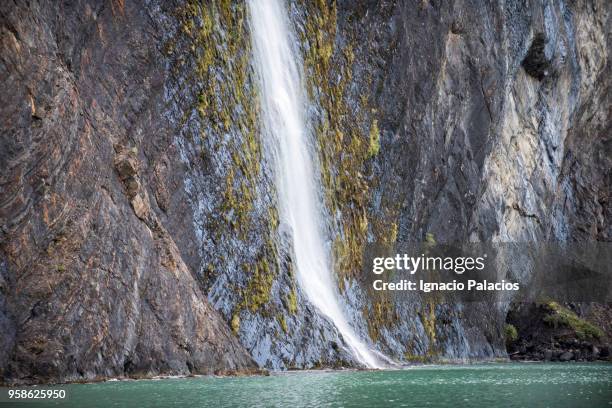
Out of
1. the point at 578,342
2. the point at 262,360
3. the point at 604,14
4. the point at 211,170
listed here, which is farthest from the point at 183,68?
the point at 604,14

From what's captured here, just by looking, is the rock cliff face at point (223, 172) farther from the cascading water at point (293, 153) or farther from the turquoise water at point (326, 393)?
the turquoise water at point (326, 393)

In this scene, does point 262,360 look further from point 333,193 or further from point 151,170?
point 333,193

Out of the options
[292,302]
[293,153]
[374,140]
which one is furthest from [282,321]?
[374,140]

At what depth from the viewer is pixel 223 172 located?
21.6 meters

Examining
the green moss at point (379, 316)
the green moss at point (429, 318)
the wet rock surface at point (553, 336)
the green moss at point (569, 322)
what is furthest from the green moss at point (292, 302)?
the green moss at point (569, 322)

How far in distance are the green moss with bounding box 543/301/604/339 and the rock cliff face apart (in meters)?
5.93

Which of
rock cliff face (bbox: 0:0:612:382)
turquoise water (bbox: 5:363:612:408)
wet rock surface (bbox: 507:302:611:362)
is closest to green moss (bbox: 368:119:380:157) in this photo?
rock cliff face (bbox: 0:0:612:382)

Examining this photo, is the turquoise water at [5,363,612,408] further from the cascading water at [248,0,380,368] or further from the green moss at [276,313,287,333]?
the cascading water at [248,0,380,368]

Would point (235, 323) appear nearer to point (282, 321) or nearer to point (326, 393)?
point (282, 321)

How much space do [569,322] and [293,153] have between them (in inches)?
1030

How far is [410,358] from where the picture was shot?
31.0 m

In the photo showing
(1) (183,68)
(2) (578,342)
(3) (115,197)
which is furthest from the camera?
(2) (578,342)

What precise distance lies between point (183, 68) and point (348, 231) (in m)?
9.88

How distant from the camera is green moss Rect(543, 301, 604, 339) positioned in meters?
46.5
